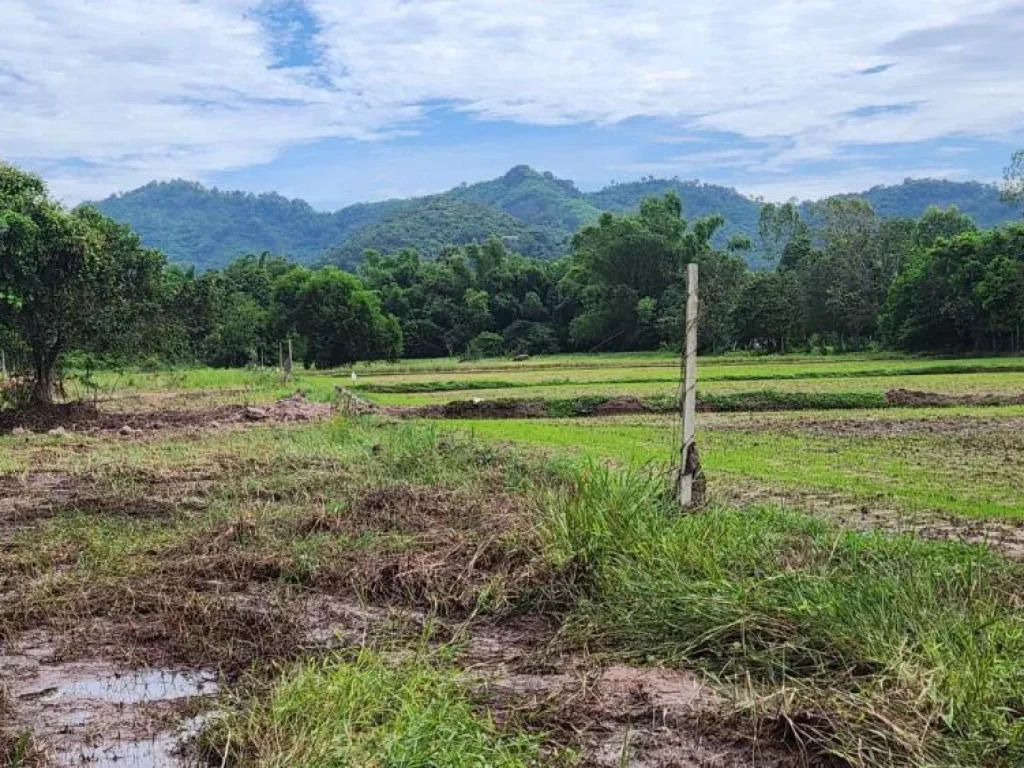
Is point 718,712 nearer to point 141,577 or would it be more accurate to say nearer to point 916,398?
point 141,577

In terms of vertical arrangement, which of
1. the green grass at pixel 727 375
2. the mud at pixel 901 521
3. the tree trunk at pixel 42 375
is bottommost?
the green grass at pixel 727 375

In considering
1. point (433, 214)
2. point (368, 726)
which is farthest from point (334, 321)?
point (433, 214)

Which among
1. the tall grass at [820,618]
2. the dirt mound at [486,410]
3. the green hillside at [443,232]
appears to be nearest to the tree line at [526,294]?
→ the dirt mound at [486,410]

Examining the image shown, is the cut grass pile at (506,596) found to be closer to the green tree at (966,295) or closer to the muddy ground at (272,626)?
the muddy ground at (272,626)

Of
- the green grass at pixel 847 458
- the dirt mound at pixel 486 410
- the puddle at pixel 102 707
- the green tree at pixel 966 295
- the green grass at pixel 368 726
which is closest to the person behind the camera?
the green grass at pixel 368 726

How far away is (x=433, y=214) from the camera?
375 ft

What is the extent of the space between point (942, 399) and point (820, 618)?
722 inches

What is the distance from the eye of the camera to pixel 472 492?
28.4 feet

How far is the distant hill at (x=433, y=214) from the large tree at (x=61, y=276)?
75456 mm

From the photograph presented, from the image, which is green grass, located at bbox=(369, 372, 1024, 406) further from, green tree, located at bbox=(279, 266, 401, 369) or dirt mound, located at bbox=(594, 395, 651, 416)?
green tree, located at bbox=(279, 266, 401, 369)

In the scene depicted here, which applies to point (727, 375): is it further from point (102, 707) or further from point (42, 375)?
point (102, 707)

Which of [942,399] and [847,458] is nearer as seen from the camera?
[847,458]

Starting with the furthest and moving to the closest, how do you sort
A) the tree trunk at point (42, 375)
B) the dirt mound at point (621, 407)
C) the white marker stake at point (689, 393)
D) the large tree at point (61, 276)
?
the dirt mound at point (621, 407) < the tree trunk at point (42, 375) < the large tree at point (61, 276) < the white marker stake at point (689, 393)

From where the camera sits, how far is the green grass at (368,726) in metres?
3.42
